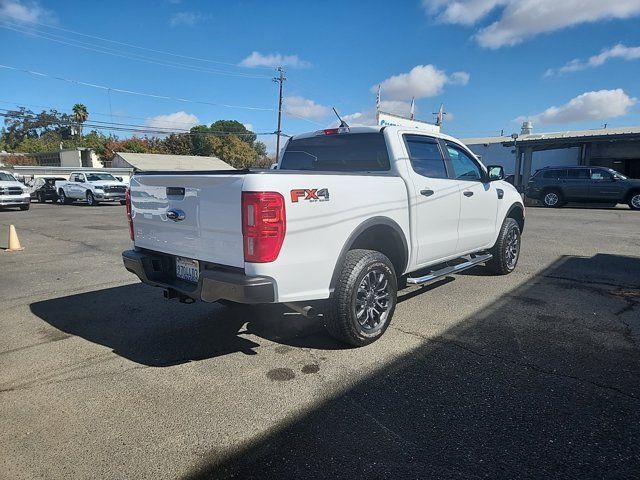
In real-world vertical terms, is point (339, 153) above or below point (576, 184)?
above

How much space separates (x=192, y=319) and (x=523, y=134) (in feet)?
123

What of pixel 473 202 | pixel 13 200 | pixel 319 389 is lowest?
pixel 319 389

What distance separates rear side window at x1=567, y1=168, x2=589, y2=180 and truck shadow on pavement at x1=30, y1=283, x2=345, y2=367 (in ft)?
61.3

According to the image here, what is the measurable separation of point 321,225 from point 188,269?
1.21 metres

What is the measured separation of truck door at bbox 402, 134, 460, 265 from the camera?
4.62 m

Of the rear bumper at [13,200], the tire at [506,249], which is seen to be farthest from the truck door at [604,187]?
the rear bumper at [13,200]

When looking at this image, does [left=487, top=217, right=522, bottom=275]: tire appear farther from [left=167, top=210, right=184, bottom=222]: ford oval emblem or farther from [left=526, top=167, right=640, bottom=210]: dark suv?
[left=526, top=167, right=640, bottom=210]: dark suv

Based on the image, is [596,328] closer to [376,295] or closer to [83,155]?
[376,295]

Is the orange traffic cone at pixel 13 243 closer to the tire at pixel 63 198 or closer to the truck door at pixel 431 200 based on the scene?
the truck door at pixel 431 200

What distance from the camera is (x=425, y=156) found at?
496cm

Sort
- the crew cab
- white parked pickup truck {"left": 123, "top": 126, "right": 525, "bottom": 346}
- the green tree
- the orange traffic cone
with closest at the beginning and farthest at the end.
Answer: white parked pickup truck {"left": 123, "top": 126, "right": 525, "bottom": 346}
the orange traffic cone
the crew cab
the green tree

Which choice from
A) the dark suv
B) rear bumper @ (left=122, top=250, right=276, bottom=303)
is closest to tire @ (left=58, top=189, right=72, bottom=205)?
the dark suv

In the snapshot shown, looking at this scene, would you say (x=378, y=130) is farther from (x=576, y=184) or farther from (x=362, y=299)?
(x=576, y=184)

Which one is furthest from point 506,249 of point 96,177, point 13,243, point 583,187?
point 96,177
